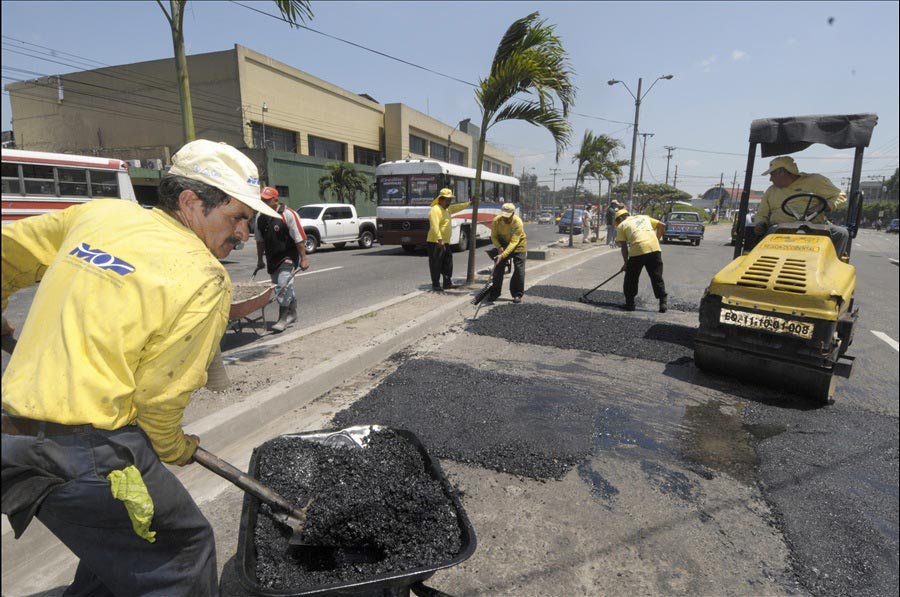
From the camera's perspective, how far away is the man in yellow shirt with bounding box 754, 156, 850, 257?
16.7 ft

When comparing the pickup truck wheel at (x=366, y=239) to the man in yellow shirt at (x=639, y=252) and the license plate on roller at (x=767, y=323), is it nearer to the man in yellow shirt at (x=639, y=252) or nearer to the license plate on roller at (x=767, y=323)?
the man in yellow shirt at (x=639, y=252)

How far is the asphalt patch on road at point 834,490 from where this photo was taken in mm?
2449

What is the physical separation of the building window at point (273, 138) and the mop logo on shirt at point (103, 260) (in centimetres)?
2916

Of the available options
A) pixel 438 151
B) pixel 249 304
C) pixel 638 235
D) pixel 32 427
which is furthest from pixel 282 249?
pixel 438 151

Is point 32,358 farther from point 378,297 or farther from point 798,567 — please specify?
point 378,297

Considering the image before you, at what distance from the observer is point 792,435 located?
3.80 metres

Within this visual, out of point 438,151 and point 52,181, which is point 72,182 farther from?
point 438,151

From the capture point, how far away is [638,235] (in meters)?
7.59

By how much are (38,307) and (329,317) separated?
5.92 meters

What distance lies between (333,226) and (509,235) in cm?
1071

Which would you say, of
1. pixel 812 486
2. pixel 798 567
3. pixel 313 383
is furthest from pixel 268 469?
pixel 812 486

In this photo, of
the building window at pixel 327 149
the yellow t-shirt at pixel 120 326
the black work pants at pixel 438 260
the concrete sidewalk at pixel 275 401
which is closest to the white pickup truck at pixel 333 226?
the black work pants at pixel 438 260

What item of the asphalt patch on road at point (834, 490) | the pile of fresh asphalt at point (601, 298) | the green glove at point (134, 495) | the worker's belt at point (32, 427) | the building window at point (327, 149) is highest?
the building window at point (327, 149)

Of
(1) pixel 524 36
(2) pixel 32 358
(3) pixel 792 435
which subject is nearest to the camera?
(2) pixel 32 358
